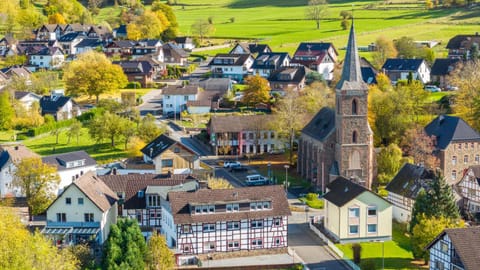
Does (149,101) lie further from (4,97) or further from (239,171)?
(239,171)

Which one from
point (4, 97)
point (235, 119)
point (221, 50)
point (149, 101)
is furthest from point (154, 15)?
point (235, 119)

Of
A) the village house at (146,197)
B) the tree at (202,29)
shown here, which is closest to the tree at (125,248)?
the village house at (146,197)

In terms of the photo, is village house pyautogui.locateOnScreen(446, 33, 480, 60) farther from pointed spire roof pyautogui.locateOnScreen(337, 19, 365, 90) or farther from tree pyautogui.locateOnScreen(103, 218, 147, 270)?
tree pyautogui.locateOnScreen(103, 218, 147, 270)

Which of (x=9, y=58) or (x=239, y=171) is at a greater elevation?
(x=9, y=58)

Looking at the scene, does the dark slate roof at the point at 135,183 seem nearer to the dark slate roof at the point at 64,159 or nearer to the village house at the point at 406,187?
the dark slate roof at the point at 64,159

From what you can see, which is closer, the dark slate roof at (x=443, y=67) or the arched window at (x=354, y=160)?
the arched window at (x=354, y=160)

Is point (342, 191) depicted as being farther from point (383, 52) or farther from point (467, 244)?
point (383, 52)
